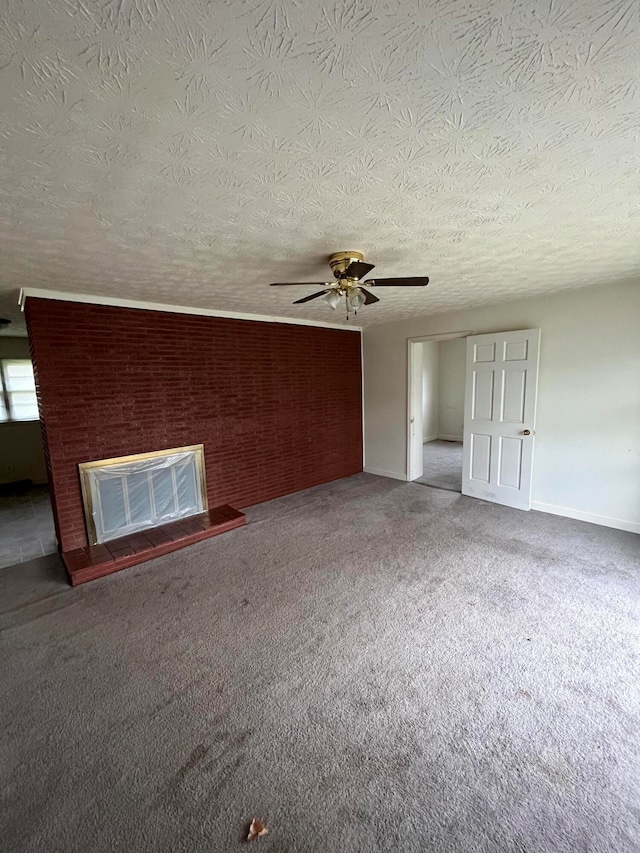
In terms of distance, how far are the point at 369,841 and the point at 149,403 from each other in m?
3.47

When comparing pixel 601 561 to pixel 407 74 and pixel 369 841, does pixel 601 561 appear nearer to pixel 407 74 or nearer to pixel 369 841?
pixel 369 841

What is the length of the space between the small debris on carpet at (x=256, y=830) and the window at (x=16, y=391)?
6309 mm

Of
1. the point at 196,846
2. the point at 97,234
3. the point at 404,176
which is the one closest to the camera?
the point at 196,846

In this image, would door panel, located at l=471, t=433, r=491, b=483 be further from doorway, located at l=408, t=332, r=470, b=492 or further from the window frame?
the window frame

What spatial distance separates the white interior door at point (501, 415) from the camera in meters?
3.92

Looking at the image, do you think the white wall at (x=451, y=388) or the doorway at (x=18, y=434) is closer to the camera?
the doorway at (x=18, y=434)

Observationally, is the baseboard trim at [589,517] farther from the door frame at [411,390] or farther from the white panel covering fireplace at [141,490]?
the white panel covering fireplace at [141,490]

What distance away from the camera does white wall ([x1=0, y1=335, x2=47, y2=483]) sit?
5.45 metres

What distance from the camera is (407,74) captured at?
972mm

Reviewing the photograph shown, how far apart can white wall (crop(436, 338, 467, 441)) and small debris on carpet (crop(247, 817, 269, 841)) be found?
7.54 m

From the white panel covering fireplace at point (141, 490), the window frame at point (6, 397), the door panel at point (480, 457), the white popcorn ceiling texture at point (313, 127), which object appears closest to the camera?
the white popcorn ceiling texture at point (313, 127)

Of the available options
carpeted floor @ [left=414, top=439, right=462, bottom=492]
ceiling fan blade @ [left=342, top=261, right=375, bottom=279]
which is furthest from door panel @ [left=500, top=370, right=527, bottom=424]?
ceiling fan blade @ [left=342, top=261, right=375, bottom=279]

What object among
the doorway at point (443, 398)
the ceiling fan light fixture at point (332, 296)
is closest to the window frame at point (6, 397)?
the ceiling fan light fixture at point (332, 296)

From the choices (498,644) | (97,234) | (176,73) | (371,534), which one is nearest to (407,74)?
(176,73)
